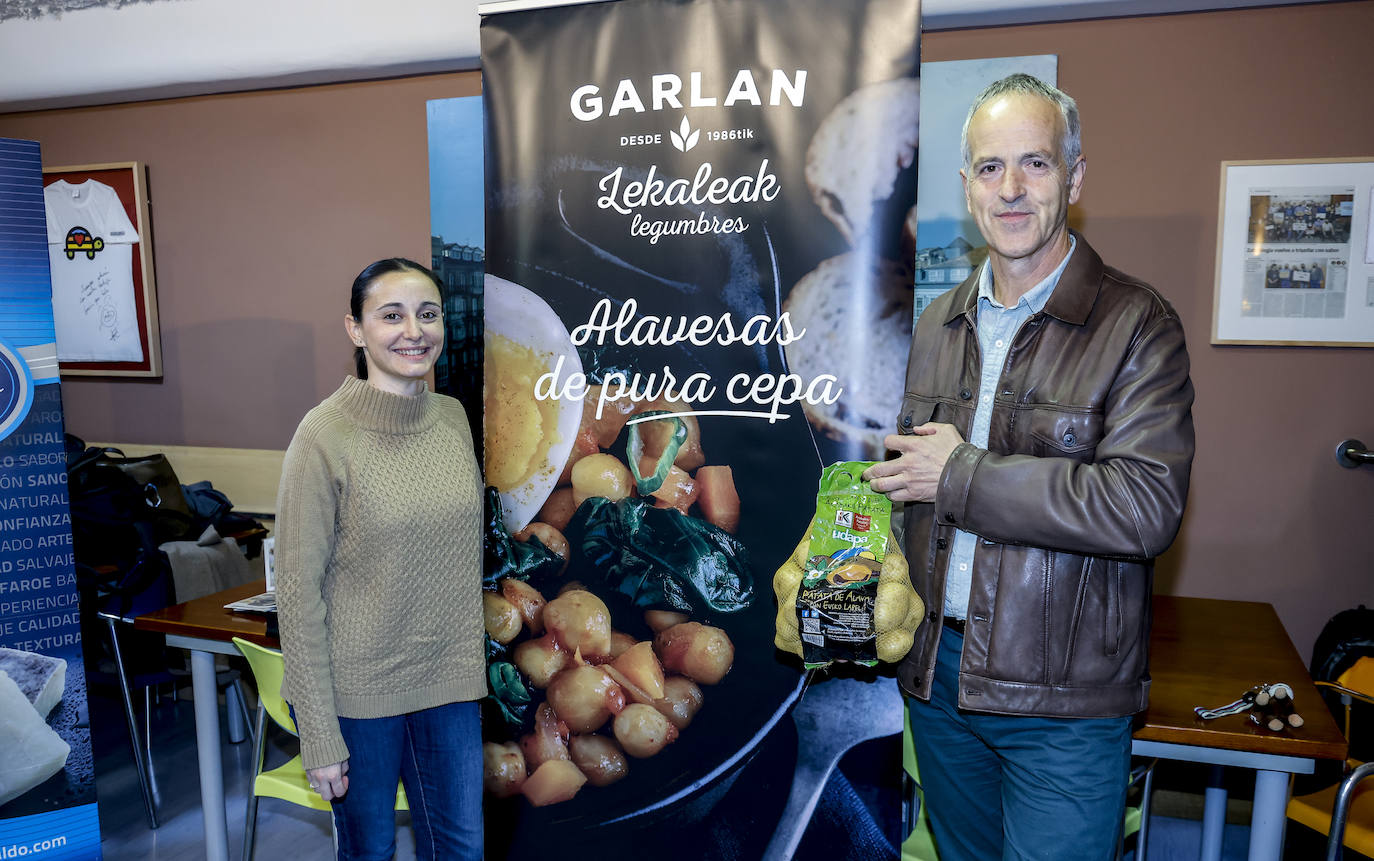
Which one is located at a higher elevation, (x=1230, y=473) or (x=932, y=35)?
(x=932, y=35)

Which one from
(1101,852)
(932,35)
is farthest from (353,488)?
(932,35)

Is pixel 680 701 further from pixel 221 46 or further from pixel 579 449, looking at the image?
pixel 221 46

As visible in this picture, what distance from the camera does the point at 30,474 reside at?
2375mm

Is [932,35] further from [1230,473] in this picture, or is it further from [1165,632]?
[1165,632]

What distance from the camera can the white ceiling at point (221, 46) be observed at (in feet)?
11.2

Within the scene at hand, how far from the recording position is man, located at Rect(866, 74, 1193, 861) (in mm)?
1348

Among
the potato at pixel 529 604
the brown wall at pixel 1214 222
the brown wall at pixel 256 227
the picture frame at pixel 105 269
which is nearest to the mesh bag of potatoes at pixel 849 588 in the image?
the potato at pixel 529 604

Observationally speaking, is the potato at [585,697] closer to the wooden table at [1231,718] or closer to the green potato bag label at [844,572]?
the green potato bag label at [844,572]

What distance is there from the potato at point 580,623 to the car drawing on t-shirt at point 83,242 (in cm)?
344

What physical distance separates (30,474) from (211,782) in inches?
38.3

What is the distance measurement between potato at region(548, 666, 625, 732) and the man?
38.0 inches

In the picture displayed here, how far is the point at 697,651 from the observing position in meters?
2.16

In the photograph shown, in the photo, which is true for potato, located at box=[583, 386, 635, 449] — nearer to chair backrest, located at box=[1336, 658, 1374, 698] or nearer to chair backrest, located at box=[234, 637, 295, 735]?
chair backrest, located at box=[234, 637, 295, 735]

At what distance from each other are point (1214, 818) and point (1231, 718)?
0.57 metres
